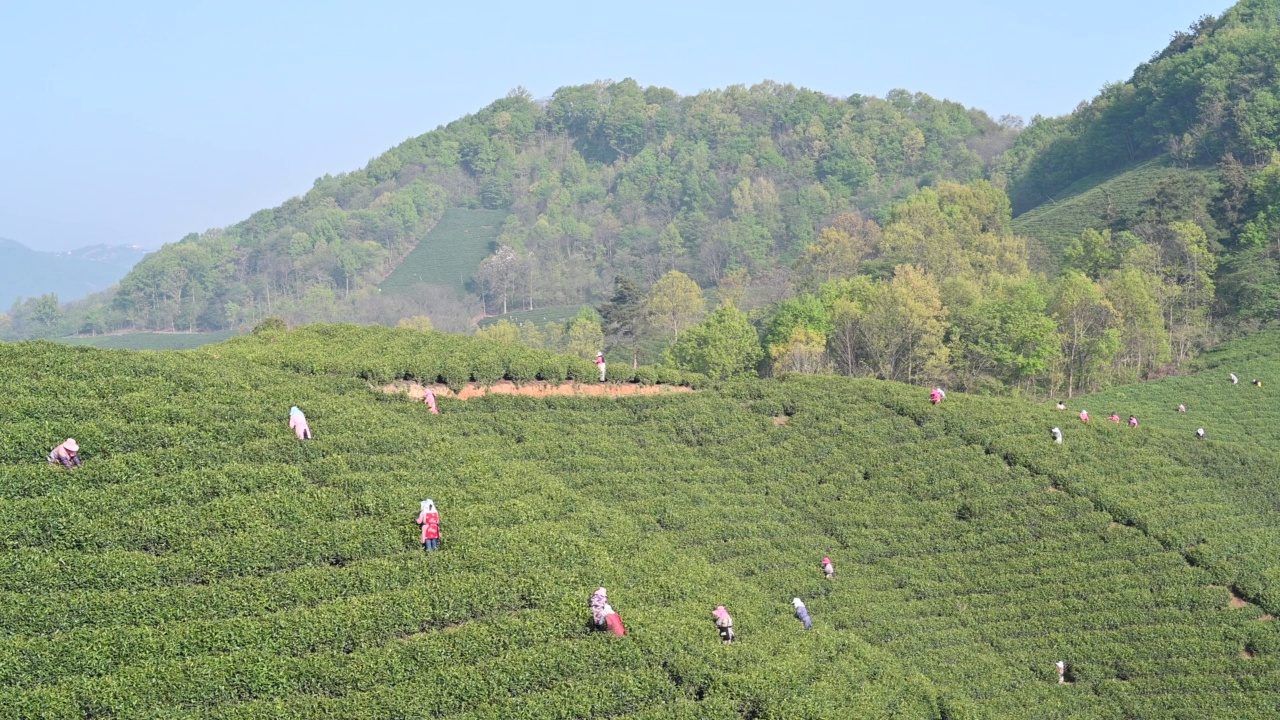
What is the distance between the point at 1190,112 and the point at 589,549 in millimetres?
105756

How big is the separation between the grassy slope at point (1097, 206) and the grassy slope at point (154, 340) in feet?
343

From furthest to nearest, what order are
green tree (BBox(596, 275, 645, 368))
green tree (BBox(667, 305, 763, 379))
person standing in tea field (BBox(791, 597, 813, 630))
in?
green tree (BBox(596, 275, 645, 368)), green tree (BBox(667, 305, 763, 379)), person standing in tea field (BBox(791, 597, 813, 630))

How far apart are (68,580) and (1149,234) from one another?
7816cm

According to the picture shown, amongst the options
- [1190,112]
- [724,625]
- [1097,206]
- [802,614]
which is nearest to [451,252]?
[1097,206]

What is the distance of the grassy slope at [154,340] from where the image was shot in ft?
452

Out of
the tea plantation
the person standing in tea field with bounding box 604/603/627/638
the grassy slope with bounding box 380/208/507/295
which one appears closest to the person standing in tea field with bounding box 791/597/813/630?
the tea plantation

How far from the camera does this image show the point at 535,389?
34.5m

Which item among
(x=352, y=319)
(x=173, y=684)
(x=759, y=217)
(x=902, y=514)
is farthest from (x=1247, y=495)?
(x=759, y=217)

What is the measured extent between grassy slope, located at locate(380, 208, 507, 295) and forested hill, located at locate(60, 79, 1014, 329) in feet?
9.03

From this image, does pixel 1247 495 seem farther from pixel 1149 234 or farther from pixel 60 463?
pixel 1149 234

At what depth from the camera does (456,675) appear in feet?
58.9

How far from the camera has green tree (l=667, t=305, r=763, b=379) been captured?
6606 centimetres

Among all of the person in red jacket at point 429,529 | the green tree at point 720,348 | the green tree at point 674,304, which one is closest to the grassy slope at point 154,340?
the green tree at point 674,304

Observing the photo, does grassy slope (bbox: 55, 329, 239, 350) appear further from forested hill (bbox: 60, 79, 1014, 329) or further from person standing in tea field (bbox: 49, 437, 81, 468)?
person standing in tea field (bbox: 49, 437, 81, 468)
